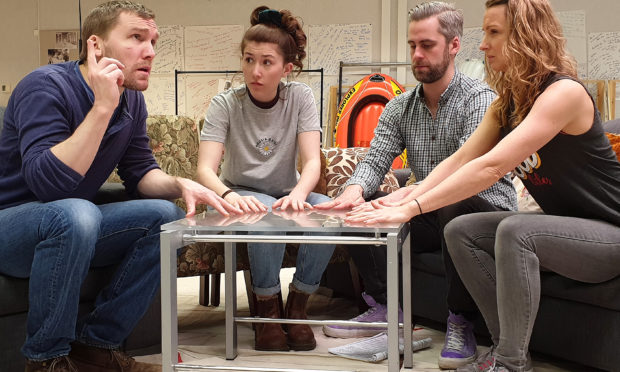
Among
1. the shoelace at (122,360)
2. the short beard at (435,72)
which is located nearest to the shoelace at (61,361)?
the shoelace at (122,360)

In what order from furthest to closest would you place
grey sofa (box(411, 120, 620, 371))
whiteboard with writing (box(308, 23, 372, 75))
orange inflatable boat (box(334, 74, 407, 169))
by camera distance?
whiteboard with writing (box(308, 23, 372, 75))
orange inflatable boat (box(334, 74, 407, 169))
grey sofa (box(411, 120, 620, 371))

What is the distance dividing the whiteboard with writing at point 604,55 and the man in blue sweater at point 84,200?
5.07 metres

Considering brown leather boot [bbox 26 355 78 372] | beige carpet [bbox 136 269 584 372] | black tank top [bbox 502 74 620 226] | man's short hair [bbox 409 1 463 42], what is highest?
man's short hair [bbox 409 1 463 42]

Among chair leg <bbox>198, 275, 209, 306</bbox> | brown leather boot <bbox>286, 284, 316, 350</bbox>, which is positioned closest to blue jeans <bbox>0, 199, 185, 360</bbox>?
brown leather boot <bbox>286, 284, 316, 350</bbox>

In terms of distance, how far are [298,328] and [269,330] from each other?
9cm

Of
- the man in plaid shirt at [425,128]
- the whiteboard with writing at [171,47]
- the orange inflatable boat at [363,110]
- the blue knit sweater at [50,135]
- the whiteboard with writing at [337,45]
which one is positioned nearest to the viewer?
the blue knit sweater at [50,135]

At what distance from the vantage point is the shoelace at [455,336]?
2035 millimetres

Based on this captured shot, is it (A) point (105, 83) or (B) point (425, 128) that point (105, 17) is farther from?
(B) point (425, 128)

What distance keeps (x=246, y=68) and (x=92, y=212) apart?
35.0 inches

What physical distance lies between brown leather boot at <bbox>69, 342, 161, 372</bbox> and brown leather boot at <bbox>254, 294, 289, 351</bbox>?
1.54ft

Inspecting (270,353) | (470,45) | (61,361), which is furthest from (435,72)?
(470,45)

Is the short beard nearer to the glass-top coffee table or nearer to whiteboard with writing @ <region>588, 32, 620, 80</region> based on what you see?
the glass-top coffee table

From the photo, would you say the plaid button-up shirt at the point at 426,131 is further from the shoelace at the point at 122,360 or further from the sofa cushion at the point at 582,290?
the shoelace at the point at 122,360

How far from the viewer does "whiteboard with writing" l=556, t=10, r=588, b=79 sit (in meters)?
6.10
